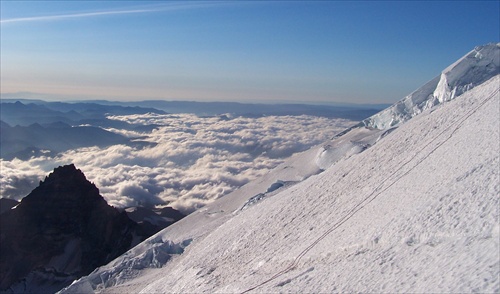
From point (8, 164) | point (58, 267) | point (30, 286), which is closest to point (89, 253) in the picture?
point (58, 267)

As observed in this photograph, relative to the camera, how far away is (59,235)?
81438 millimetres

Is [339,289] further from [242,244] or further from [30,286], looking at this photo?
[30,286]

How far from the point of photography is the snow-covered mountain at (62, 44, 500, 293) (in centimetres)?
1519

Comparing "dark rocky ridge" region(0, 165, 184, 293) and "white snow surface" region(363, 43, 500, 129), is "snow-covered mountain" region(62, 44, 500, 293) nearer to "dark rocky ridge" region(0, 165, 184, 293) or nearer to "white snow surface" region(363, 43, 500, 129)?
"white snow surface" region(363, 43, 500, 129)

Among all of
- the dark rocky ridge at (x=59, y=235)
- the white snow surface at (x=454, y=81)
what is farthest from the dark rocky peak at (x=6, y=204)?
the white snow surface at (x=454, y=81)

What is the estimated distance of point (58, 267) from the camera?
2985 inches

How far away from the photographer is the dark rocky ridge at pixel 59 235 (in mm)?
72688

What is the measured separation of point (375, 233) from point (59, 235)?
74333mm

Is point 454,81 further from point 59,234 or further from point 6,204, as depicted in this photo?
point 6,204

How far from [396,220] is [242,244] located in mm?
15158

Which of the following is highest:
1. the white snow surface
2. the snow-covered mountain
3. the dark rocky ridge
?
the white snow surface

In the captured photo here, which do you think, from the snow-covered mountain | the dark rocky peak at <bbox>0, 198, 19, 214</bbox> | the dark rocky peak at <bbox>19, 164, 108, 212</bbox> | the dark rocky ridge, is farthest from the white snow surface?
the dark rocky peak at <bbox>0, 198, 19, 214</bbox>

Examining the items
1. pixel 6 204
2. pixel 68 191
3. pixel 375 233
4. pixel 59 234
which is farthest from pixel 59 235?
pixel 375 233

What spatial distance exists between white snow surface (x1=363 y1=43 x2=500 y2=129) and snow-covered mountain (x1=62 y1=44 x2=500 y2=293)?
21.7 metres
